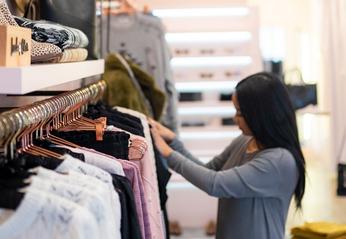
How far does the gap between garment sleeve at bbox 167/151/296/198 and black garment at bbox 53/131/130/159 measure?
620mm

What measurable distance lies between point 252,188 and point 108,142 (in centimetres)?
76

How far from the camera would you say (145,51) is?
2814mm

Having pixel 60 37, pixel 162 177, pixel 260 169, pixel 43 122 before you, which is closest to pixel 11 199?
pixel 43 122

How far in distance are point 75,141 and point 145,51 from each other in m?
1.59

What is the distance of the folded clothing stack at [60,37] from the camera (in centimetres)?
110

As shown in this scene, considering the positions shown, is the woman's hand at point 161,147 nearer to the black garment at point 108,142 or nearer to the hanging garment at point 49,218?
the black garment at point 108,142

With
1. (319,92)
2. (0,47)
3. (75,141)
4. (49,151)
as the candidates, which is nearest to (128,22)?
(319,92)

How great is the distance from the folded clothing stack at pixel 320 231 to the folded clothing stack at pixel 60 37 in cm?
117

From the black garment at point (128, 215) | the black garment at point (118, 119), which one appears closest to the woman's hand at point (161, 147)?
the black garment at point (118, 119)

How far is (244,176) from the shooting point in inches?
72.6

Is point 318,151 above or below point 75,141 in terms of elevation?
below

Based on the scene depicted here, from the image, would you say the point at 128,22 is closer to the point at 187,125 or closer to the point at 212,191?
the point at 187,125

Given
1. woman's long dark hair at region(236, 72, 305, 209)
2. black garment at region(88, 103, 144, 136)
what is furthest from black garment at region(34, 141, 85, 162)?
woman's long dark hair at region(236, 72, 305, 209)

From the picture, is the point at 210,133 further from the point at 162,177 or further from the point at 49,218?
the point at 49,218
